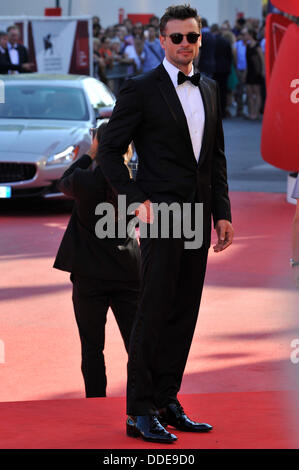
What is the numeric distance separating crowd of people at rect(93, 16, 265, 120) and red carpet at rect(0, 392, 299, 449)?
18559mm

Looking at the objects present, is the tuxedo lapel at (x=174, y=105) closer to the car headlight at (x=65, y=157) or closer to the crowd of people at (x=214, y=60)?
the car headlight at (x=65, y=157)

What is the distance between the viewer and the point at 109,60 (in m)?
24.5

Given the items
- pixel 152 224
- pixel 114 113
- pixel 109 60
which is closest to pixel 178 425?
pixel 152 224

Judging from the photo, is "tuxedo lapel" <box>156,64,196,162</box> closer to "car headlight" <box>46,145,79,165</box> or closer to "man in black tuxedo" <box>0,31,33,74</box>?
"car headlight" <box>46,145,79,165</box>

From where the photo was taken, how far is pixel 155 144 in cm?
426

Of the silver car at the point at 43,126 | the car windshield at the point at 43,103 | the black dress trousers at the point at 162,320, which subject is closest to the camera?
the black dress trousers at the point at 162,320

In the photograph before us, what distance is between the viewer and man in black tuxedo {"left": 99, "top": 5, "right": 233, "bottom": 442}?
425cm

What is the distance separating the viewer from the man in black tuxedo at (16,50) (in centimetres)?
1967

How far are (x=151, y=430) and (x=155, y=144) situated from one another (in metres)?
1.15

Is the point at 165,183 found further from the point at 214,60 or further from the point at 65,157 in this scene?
the point at 214,60

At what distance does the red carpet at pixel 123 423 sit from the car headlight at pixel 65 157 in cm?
692

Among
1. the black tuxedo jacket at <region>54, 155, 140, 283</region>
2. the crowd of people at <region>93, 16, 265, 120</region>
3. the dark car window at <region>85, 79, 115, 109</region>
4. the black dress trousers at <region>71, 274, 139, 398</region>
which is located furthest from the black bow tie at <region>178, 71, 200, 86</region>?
the crowd of people at <region>93, 16, 265, 120</region>

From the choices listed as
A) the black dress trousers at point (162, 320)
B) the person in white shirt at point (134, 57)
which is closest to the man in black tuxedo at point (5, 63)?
the person in white shirt at point (134, 57)

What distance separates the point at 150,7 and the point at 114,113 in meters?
36.3
